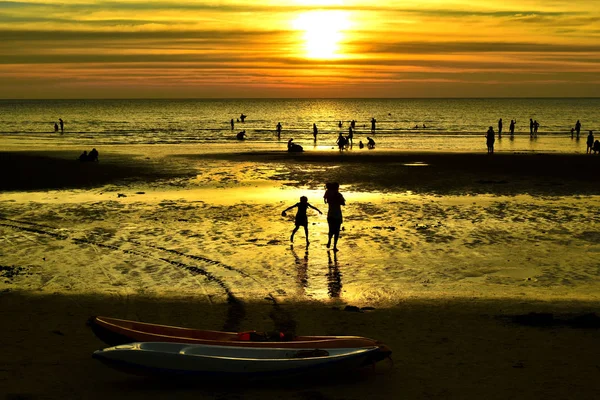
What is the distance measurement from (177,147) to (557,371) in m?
56.8

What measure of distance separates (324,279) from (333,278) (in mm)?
228

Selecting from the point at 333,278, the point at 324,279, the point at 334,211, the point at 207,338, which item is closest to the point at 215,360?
the point at 207,338

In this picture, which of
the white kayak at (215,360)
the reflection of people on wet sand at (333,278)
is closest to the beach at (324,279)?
the reflection of people on wet sand at (333,278)

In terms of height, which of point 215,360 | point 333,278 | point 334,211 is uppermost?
point 334,211

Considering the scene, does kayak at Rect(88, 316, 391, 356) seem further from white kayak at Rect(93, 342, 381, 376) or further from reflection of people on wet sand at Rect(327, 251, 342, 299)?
reflection of people on wet sand at Rect(327, 251, 342, 299)

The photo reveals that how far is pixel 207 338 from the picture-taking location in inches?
410

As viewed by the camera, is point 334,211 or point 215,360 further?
point 334,211

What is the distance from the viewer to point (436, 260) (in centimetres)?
1786

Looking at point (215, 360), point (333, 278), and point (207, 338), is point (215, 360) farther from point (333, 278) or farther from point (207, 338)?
point (333, 278)

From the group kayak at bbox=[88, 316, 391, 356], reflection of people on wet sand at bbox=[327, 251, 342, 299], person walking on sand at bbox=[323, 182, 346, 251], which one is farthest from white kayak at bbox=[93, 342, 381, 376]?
person walking on sand at bbox=[323, 182, 346, 251]

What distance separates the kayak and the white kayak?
208mm

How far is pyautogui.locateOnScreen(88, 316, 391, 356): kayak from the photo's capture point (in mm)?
9977

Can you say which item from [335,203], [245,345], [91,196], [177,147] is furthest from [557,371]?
[177,147]

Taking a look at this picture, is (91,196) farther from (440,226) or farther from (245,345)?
(245,345)
